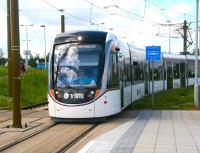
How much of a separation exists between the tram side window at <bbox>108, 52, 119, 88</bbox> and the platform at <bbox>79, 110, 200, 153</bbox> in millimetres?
1470

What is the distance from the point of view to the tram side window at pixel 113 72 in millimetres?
18798

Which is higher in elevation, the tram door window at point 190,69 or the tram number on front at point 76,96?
the tram door window at point 190,69

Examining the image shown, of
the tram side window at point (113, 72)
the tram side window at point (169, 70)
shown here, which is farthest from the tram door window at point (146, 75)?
the tram side window at point (113, 72)

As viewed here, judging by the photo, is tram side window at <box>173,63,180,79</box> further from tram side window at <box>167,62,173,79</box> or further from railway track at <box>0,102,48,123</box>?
railway track at <box>0,102,48,123</box>

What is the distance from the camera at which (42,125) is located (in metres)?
18.0

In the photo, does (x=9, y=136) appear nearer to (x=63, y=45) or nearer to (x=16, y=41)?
(x=16, y=41)

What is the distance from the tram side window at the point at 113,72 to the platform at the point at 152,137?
1.47 m

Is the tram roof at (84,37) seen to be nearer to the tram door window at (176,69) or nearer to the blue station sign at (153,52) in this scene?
the blue station sign at (153,52)

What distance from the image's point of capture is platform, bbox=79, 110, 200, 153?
11820 mm

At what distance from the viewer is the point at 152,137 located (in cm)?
1386

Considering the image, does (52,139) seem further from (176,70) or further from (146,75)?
(176,70)

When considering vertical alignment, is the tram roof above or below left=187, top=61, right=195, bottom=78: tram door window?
above

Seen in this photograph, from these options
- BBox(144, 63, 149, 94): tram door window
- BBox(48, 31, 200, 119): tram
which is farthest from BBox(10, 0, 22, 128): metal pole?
BBox(144, 63, 149, 94): tram door window

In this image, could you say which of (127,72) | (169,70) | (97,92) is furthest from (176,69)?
(97,92)
